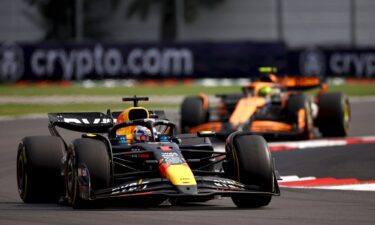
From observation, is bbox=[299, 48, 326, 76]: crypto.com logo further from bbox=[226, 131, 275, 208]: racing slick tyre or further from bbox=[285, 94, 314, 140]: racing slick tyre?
bbox=[226, 131, 275, 208]: racing slick tyre

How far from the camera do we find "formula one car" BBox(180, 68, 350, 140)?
66.8ft

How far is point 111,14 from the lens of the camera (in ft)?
207

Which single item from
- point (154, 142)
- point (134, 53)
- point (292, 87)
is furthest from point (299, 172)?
point (134, 53)

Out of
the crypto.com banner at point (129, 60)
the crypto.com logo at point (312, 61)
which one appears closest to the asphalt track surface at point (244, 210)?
the crypto.com banner at point (129, 60)

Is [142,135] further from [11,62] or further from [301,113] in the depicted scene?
[11,62]

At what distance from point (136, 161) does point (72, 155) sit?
2.50ft

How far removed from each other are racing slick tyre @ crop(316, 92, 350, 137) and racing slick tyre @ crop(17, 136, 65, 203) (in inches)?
396

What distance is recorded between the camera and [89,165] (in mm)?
10977

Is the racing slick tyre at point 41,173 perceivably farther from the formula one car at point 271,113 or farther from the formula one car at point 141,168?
the formula one car at point 271,113

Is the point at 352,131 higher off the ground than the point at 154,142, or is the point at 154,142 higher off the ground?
the point at 154,142

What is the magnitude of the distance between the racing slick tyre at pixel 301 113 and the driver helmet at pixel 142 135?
848 cm

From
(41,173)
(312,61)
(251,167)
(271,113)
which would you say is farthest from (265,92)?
(312,61)

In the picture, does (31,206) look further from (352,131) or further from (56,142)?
(352,131)

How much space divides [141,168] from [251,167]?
3.77ft
